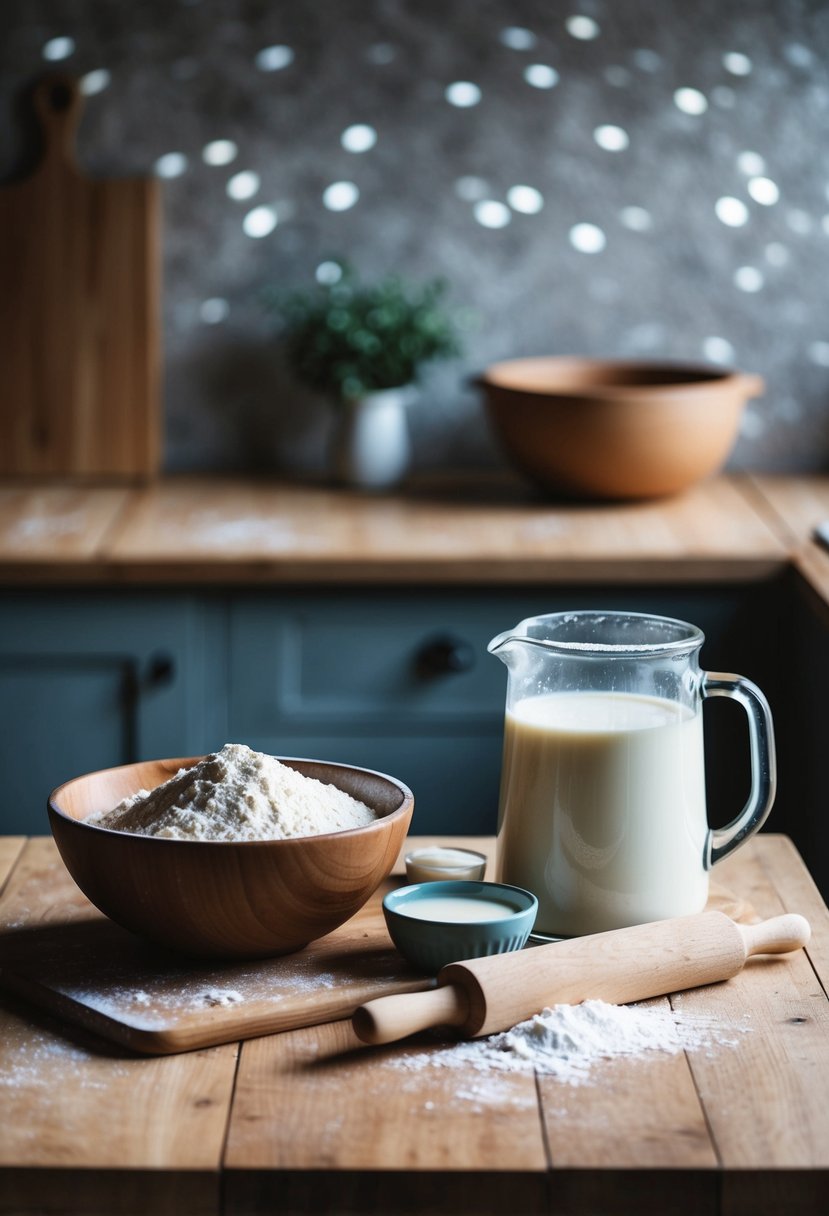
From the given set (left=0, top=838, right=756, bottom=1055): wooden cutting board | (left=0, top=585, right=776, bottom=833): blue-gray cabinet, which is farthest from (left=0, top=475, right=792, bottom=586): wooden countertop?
(left=0, top=838, right=756, bottom=1055): wooden cutting board

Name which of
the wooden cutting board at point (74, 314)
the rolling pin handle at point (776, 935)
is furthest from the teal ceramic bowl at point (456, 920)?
the wooden cutting board at point (74, 314)

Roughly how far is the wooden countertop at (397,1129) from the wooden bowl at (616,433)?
1.49 m

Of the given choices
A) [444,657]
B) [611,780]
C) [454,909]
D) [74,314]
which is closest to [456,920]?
[454,909]

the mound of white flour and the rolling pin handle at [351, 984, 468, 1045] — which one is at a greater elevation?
the mound of white flour

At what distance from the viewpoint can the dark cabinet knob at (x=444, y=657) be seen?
2146 millimetres

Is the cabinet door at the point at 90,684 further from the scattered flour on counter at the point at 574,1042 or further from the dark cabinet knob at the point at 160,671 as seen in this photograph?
the scattered flour on counter at the point at 574,1042

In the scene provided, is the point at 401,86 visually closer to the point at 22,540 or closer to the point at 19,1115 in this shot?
the point at 22,540

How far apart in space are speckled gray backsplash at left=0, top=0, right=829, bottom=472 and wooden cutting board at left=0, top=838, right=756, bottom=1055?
1790 millimetres

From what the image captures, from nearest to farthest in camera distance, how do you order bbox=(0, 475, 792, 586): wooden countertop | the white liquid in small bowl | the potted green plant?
the white liquid in small bowl
bbox=(0, 475, 792, 586): wooden countertop
the potted green plant

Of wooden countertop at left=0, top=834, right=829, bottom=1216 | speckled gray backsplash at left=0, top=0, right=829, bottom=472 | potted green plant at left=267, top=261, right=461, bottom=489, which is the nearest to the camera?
wooden countertop at left=0, top=834, right=829, bottom=1216

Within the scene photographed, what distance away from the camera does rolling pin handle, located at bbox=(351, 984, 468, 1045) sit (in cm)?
85

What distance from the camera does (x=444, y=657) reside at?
2.15 meters

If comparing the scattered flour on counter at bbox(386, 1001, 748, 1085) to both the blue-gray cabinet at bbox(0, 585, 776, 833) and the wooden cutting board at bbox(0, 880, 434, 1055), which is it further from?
Answer: the blue-gray cabinet at bbox(0, 585, 776, 833)

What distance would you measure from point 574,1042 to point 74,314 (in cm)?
206
